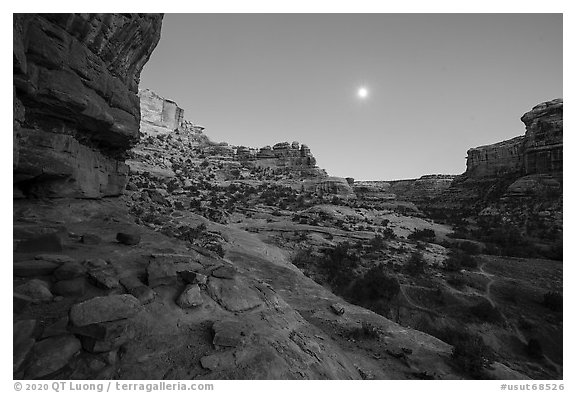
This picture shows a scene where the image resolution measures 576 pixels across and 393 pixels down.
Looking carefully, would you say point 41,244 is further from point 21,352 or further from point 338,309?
point 338,309

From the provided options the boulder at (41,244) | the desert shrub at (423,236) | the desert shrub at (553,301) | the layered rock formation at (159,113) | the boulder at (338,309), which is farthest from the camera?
the layered rock formation at (159,113)

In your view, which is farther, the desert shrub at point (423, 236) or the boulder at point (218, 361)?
the desert shrub at point (423, 236)

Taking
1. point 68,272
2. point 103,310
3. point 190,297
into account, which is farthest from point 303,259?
point 103,310

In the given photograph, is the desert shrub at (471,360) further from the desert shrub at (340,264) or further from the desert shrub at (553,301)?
the desert shrub at (553,301)

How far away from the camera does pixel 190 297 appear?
5055 mm

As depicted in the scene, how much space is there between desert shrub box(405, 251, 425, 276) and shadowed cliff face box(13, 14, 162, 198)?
→ 17336 mm

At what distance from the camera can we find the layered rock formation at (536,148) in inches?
1742

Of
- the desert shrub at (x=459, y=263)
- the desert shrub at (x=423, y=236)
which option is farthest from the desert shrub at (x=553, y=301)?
the desert shrub at (x=423, y=236)

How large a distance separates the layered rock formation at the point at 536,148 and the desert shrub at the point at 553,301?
41.3 metres

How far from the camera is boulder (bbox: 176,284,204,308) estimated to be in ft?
16.2

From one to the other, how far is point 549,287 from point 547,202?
31694 millimetres

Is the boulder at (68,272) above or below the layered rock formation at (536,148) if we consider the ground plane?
below

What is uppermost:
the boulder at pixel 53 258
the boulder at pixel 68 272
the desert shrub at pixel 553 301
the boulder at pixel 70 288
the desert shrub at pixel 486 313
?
the boulder at pixel 53 258

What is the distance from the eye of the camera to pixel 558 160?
43281mm
